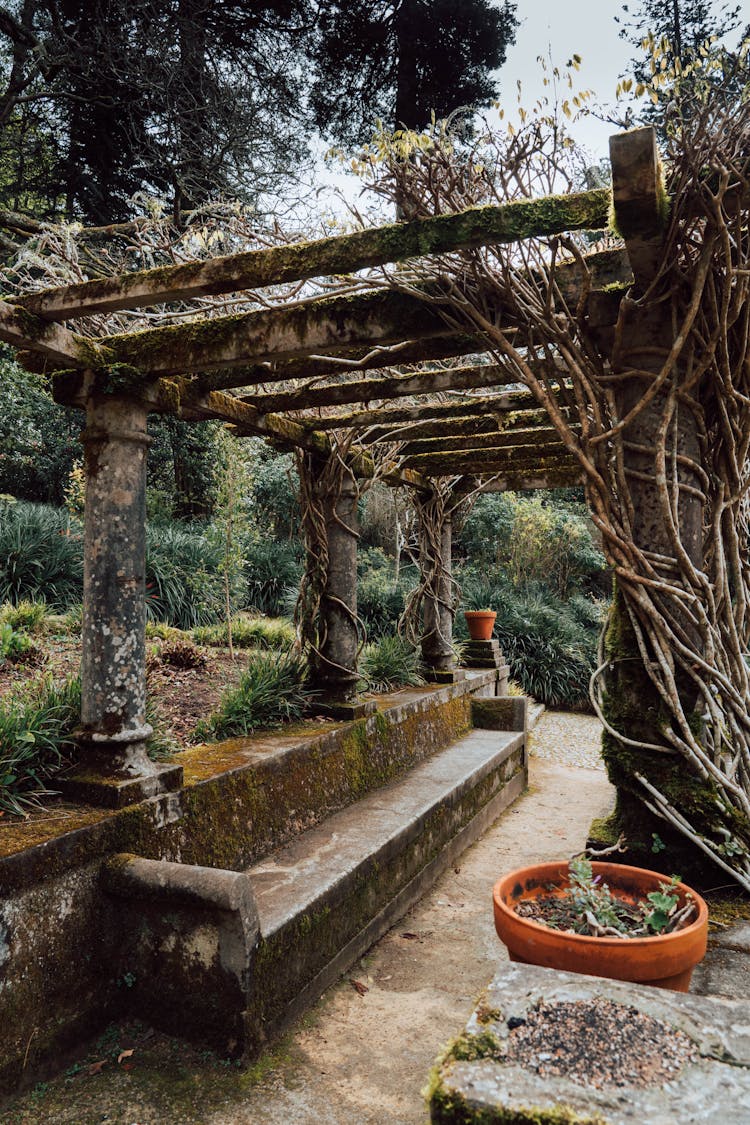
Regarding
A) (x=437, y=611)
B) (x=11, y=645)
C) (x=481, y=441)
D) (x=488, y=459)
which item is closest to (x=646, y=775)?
(x=481, y=441)

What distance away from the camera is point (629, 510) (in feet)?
7.76

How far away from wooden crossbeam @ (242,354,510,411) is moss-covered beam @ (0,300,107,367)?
3.61 feet

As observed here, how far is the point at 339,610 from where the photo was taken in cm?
513

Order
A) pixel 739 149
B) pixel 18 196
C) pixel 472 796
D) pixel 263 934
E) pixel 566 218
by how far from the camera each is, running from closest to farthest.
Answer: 1. pixel 739 149
2. pixel 566 218
3. pixel 263 934
4. pixel 472 796
5. pixel 18 196

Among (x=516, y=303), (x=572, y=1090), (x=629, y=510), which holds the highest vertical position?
(x=516, y=303)

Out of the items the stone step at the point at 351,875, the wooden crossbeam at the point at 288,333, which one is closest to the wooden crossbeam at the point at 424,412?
the wooden crossbeam at the point at 288,333

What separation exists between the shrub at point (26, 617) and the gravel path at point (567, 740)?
531 cm

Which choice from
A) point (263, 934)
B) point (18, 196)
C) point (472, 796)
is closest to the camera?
point (263, 934)

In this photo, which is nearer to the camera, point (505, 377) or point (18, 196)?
point (505, 377)

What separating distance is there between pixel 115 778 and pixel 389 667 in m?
3.65

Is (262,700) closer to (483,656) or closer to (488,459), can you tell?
(488,459)

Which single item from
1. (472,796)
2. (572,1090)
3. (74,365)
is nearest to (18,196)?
(74,365)

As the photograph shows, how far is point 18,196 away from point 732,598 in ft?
33.6

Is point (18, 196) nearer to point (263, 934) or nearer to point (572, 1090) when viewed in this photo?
point (263, 934)
